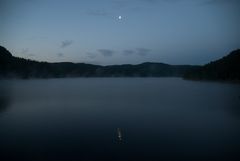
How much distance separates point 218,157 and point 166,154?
10.5 ft

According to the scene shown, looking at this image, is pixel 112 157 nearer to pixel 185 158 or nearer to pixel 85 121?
pixel 185 158

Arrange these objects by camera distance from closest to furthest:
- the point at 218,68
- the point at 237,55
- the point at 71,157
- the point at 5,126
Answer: the point at 71,157 → the point at 5,126 → the point at 237,55 → the point at 218,68

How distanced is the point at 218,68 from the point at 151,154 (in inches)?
5995

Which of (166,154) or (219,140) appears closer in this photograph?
(166,154)

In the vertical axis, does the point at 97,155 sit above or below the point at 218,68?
below

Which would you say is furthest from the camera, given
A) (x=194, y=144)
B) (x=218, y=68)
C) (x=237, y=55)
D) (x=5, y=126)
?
(x=218, y=68)

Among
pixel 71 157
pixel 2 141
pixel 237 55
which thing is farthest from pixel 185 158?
pixel 237 55

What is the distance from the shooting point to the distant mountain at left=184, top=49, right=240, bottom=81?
5153 inches

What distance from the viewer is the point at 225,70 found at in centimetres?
14225

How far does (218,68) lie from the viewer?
155m

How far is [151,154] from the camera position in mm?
15773

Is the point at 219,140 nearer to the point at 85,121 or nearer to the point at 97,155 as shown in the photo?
the point at 97,155

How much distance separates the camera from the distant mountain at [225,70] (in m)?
131

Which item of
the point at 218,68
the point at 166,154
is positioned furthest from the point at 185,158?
the point at 218,68
